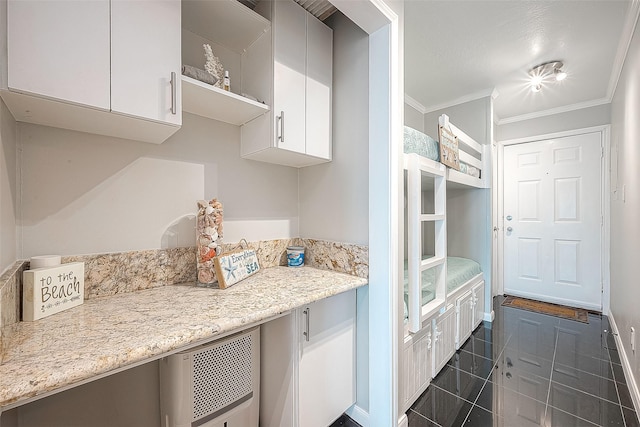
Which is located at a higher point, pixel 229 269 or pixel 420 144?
pixel 420 144

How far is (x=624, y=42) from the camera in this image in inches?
77.2

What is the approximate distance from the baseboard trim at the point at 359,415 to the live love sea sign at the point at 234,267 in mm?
941

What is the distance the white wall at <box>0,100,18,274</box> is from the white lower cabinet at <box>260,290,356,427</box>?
3.06 ft

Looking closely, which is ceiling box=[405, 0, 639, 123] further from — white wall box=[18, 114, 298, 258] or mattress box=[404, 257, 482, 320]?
mattress box=[404, 257, 482, 320]

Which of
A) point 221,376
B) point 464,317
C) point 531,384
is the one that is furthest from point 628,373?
point 221,376

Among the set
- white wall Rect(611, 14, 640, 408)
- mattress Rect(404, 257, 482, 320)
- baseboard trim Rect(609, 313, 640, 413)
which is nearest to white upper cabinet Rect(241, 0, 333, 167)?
mattress Rect(404, 257, 482, 320)

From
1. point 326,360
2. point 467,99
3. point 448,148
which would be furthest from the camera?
point 467,99

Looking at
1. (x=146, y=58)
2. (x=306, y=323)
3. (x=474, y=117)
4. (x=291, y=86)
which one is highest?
(x=474, y=117)

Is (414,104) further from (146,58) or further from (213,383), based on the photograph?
(213,383)

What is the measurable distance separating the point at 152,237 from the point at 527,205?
14.0ft

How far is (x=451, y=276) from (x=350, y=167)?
1.36m

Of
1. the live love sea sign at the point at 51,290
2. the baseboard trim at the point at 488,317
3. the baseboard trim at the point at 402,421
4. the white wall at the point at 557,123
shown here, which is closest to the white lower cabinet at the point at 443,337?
the baseboard trim at the point at 402,421

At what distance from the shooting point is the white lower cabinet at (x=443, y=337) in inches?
71.6

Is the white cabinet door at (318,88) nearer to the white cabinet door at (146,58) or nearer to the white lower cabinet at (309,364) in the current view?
the white cabinet door at (146,58)
